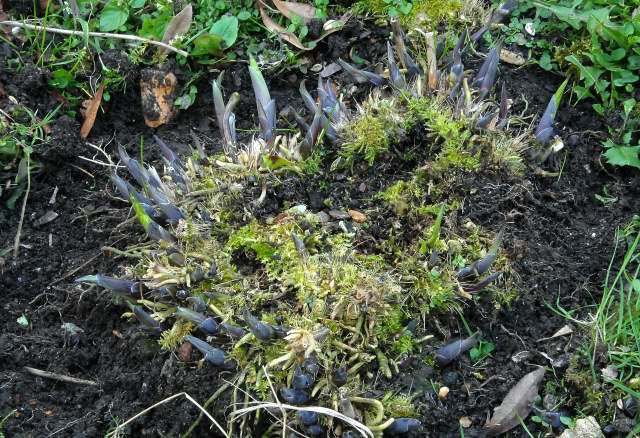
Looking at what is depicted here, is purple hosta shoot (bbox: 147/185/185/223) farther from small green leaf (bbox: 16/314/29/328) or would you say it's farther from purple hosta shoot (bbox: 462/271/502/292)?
purple hosta shoot (bbox: 462/271/502/292)

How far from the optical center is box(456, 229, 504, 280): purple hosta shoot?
2543 mm

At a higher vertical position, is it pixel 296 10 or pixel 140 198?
pixel 296 10

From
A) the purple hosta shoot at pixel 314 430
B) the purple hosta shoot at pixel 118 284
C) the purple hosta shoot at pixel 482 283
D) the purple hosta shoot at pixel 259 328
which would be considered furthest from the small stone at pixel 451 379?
the purple hosta shoot at pixel 118 284

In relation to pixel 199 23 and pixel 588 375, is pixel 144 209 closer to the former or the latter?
pixel 199 23

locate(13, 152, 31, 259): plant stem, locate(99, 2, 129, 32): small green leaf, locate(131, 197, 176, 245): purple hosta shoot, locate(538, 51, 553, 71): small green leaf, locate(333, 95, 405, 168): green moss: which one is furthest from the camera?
locate(99, 2, 129, 32): small green leaf

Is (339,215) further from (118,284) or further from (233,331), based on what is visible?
(118,284)

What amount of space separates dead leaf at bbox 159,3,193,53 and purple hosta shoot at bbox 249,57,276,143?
22.4 inches

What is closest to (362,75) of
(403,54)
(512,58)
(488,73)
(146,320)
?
(403,54)

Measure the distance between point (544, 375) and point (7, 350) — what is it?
190 cm

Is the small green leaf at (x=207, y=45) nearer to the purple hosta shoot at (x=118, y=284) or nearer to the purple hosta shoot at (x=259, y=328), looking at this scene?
the purple hosta shoot at (x=118, y=284)

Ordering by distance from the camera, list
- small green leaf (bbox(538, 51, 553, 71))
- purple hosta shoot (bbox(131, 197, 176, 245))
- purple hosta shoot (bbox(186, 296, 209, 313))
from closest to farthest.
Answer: purple hosta shoot (bbox(186, 296, 209, 313)) → purple hosta shoot (bbox(131, 197, 176, 245)) → small green leaf (bbox(538, 51, 553, 71))

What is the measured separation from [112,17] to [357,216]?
1618mm

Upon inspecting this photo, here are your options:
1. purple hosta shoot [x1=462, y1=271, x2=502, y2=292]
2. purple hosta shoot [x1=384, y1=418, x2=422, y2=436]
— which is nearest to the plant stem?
purple hosta shoot [x1=384, y1=418, x2=422, y2=436]

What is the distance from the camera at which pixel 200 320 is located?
247cm
